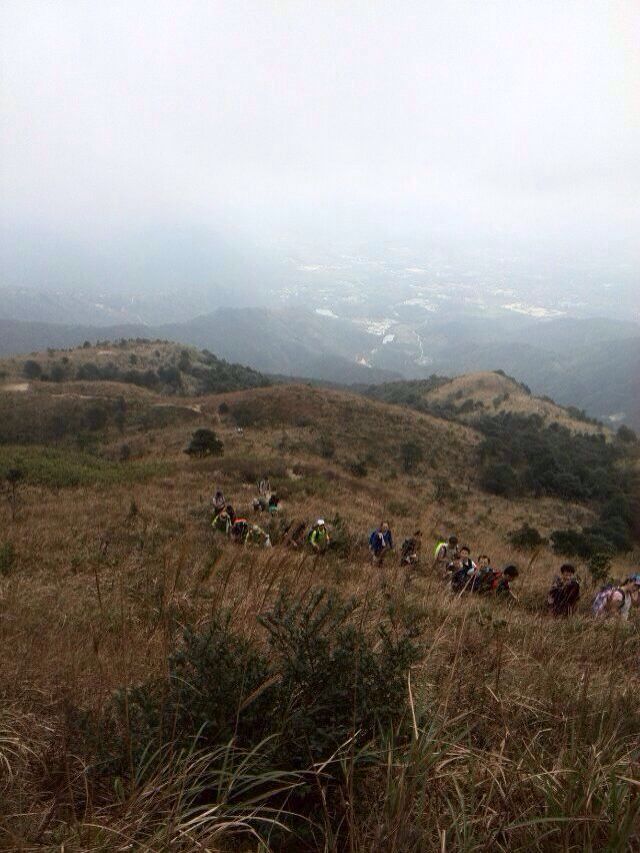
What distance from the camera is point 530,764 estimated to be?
1.55 m

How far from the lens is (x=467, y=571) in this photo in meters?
6.64

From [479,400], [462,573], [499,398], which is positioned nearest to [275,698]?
[462,573]

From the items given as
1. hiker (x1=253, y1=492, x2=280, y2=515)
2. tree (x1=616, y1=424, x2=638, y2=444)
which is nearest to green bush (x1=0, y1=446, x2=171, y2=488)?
hiker (x1=253, y1=492, x2=280, y2=515)

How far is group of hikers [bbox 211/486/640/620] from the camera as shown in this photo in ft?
18.8

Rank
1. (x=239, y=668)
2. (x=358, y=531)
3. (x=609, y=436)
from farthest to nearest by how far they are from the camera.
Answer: (x=609, y=436) < (x=358, y=531) < (x=239, y=668)

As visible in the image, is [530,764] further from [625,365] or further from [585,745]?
[625,365]

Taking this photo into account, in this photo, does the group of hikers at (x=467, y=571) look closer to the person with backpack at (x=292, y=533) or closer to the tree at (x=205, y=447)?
the person with backpack at (x=292, y=533)

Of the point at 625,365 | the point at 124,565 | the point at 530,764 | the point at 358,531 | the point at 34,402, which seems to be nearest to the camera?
the point at 530,764

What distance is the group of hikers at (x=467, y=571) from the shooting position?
5727 mm

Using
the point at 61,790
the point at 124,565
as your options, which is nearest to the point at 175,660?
the point at 61,790

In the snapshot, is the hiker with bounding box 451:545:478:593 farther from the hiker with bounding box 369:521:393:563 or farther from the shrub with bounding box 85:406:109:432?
the shrub with bounding box 85:406:109:432

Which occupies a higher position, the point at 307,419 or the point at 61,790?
the point at 61,790

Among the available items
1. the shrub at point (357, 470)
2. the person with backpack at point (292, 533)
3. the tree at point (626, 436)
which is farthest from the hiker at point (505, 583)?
the tree at point (626, 436)

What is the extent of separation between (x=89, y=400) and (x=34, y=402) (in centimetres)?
433
